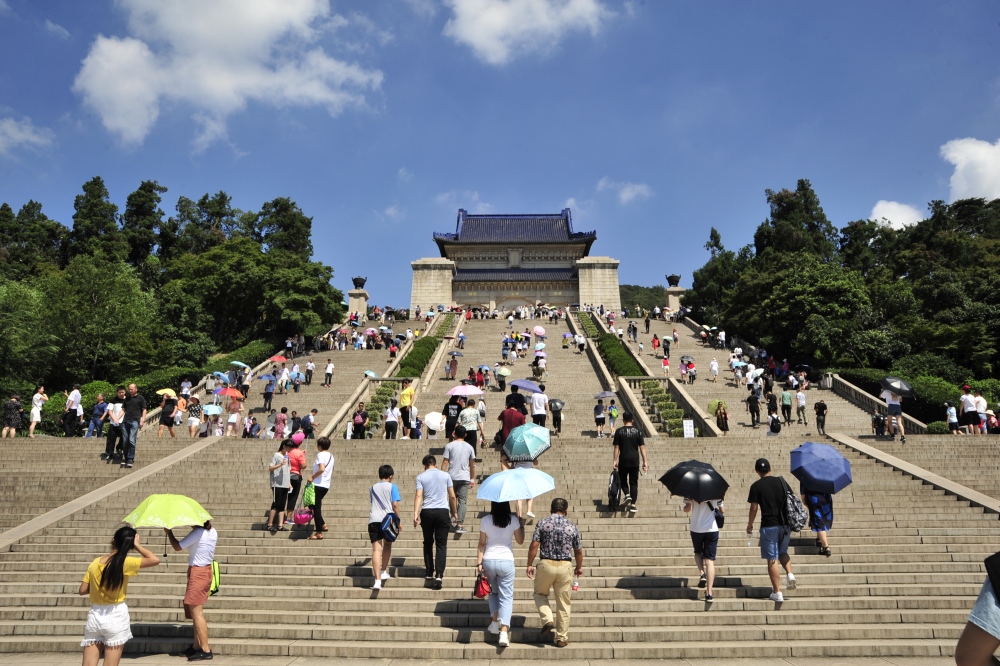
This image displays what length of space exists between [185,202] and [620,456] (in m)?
62.6

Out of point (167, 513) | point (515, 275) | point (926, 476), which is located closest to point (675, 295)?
point (515, 275)

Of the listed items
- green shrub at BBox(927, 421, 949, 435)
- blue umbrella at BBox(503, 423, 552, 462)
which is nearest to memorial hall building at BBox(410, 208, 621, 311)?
green shrub at BBox(927, 421, 949, 435)

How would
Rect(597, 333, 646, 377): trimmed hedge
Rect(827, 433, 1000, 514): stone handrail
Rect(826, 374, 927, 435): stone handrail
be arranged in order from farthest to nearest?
Rect(597, 333, 646, 377): trimmed hedge
Rect(826, 374, 927, 435): stone handrail
Rect(827, 433, 1000, 514): stone handrail

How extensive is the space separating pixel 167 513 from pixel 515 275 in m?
56.6

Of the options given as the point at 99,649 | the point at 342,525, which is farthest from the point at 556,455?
the point at 99,649

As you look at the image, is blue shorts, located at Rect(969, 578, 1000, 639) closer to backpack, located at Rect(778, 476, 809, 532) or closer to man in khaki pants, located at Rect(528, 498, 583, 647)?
man in khaki pants, located at Rect(528, 498, 583, 647)

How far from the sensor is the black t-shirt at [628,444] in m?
10.3

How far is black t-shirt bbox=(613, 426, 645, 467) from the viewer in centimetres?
1026

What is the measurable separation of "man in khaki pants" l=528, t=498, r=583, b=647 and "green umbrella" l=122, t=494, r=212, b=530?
121 inches

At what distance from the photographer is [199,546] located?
652 cm

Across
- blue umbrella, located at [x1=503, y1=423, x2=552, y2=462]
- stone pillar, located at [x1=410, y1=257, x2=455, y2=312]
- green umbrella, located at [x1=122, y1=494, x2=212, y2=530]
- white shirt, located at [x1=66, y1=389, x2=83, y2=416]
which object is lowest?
green umbrella, located at [x1=122, y1=494, x2=212, y2=530]

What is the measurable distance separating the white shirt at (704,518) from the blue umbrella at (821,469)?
5.16 feet

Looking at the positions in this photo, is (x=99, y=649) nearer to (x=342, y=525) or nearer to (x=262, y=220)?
(x=342, y=525)

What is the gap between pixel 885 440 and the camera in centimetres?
1641
